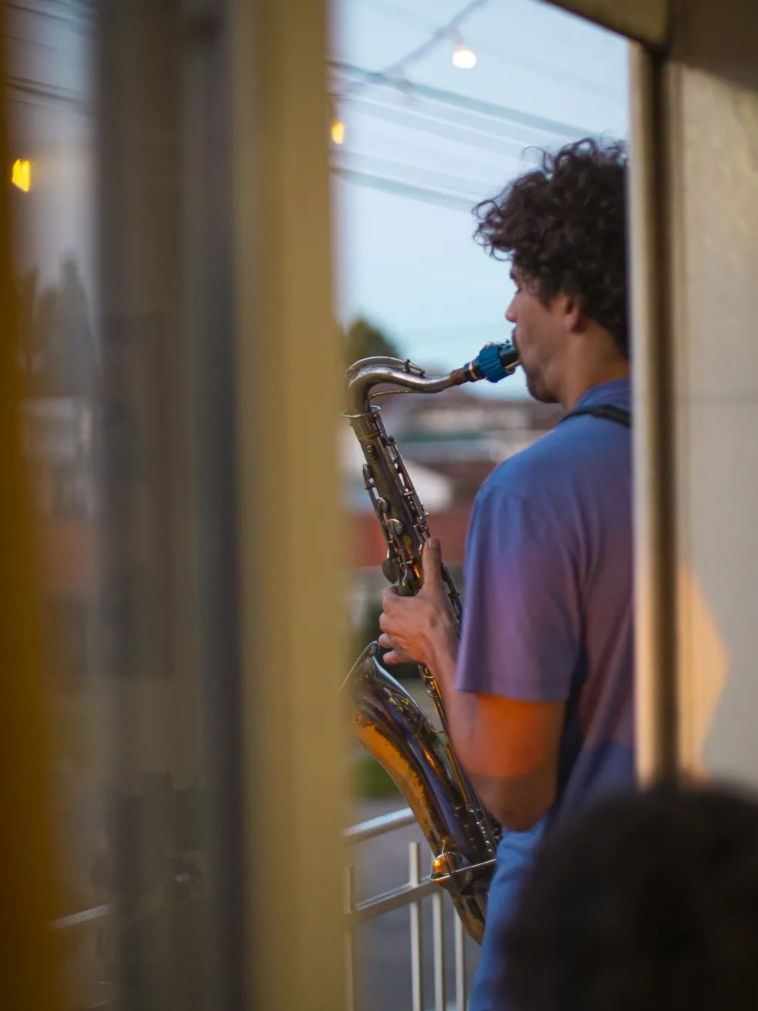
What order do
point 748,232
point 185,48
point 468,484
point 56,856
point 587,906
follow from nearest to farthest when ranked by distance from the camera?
point 587,906
point 56,856
point 185,48
point 748,232
point 468,484

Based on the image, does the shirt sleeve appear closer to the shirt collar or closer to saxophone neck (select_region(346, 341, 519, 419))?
the shirt collar

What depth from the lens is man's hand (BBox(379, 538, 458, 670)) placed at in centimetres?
173

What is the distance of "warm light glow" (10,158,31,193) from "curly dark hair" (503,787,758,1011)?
1.70 ft

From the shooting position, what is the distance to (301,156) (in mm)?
915

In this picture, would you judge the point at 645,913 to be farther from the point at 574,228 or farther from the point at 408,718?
the point at 408,718

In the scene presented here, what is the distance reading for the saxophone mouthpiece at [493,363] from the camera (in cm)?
206

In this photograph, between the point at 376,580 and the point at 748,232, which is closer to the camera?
the point at 748,232

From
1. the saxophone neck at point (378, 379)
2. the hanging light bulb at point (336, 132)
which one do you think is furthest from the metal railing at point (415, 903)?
the hanging light bulb at point (336, 132)

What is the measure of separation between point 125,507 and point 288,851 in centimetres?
28

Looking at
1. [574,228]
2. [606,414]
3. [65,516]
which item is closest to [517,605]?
[606,414]

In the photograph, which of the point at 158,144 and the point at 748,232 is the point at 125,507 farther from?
the point at 748,232

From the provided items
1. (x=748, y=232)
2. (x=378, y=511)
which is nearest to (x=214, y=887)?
(x=748, y=232)

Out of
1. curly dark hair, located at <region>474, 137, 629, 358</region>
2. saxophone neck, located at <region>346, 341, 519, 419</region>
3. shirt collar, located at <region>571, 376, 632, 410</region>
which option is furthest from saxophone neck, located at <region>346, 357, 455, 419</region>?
shirt collar, located at <region>571, 376, 632, 410</region>

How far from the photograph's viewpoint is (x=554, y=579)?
1.46 metres
